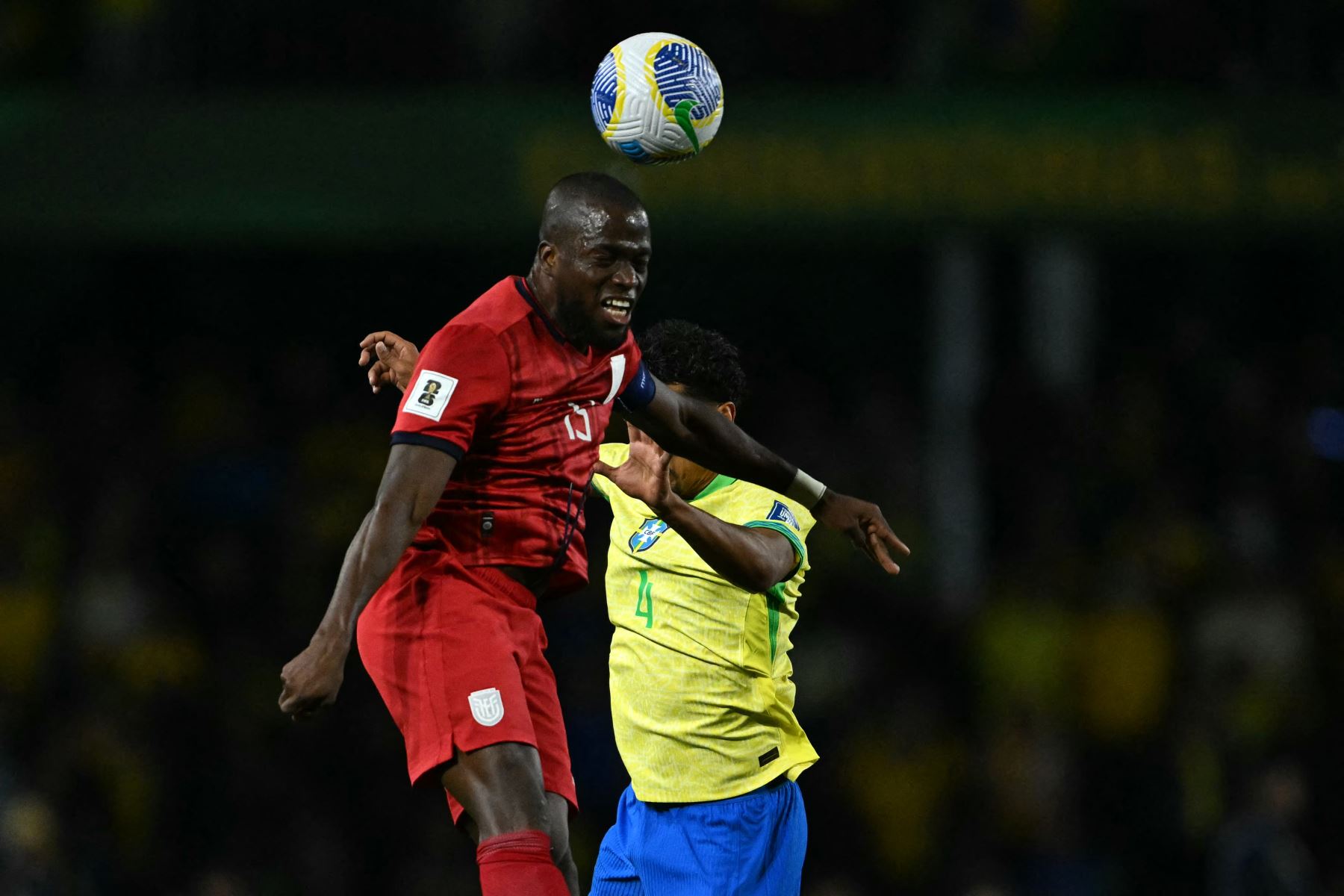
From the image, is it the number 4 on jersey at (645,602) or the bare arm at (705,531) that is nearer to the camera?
the bare arm at (705,531)

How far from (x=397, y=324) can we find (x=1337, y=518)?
5.94m

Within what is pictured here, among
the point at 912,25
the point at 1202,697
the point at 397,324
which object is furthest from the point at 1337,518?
the point at 397,324

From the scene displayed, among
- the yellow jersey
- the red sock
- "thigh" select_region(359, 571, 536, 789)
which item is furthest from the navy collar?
the red sock

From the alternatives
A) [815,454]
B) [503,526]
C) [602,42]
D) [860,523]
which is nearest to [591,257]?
[503,526]

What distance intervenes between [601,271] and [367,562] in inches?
37.7

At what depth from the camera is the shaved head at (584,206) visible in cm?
477

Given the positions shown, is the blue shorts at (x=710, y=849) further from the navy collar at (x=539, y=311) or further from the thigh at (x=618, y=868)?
the navy collar at (x=539, y=311)

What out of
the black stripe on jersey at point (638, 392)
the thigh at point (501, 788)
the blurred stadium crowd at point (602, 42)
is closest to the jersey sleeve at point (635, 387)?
the black stripe on jersey at point (638, 392)

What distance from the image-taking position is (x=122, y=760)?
9352mm

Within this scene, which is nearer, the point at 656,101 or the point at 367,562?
the point at 367,562

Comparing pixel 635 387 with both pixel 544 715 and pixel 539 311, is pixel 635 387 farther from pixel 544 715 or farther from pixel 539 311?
pixel 544 715

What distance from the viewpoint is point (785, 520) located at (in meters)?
5.47

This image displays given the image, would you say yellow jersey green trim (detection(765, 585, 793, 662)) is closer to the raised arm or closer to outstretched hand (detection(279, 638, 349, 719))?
the raised arm

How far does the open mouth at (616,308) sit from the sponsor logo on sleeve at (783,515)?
2.94 feet
